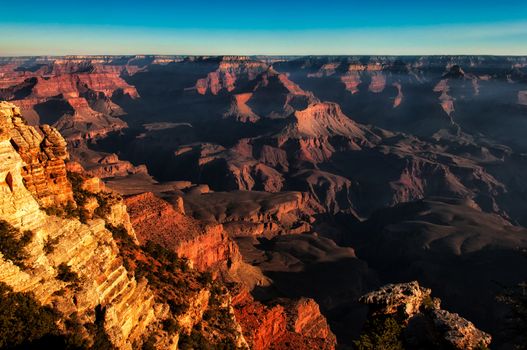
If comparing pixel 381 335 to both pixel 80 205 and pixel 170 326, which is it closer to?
pixel 170 326

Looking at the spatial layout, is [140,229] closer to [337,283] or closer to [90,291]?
[90,291]

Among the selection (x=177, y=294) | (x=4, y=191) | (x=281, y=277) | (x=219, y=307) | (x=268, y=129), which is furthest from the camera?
(x=268, y=129)

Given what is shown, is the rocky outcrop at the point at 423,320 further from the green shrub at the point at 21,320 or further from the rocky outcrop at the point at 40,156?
the rocky outcrop at the point at 40,156

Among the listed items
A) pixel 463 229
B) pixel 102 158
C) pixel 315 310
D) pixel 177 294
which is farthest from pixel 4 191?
pixel 102 158

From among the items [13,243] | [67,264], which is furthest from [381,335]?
[13,243]

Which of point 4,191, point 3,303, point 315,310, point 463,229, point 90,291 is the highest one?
point 4,191
